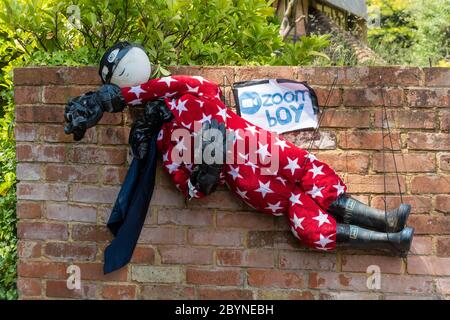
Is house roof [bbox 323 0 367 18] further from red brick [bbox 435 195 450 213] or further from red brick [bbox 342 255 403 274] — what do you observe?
red brick [bbox 342 255 403 274]

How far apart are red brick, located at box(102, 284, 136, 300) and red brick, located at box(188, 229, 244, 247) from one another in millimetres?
396

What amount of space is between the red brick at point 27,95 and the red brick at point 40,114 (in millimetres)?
30

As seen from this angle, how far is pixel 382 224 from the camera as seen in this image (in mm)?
2438

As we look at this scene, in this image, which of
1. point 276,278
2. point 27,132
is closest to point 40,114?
point 27,132

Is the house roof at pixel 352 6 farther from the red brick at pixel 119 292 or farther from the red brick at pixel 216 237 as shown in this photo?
the red brick at pixel 119 292

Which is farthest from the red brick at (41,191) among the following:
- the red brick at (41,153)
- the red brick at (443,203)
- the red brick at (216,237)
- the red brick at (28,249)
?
the red brick at (443,203)

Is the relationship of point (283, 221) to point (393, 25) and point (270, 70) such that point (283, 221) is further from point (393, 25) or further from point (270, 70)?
point (393, 25)

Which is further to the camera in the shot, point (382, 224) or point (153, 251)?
point (153, 251)

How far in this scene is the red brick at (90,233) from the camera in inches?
107

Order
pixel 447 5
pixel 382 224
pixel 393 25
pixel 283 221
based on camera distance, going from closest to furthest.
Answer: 1. pixel 382 224
2. pixel 283 221
3. pixel 447 5
4. pixel 393 25

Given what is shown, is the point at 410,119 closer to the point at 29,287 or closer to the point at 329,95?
the point at 329,95

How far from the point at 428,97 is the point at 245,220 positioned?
3.34 feet

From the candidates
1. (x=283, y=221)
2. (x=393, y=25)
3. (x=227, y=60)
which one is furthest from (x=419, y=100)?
(x=393, y=25)

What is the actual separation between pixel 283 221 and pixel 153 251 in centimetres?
65
